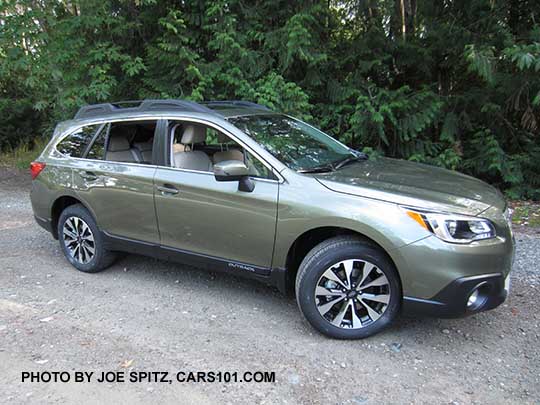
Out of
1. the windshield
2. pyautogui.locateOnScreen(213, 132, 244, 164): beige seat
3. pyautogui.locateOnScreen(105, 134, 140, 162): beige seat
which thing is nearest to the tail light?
pyautogui.locateOnScreen(105, 134, 140, 162): beige seat

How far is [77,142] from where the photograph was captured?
4883mm

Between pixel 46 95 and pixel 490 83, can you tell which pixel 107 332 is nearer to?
pixel 490 83

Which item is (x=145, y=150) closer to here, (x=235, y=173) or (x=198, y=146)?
(x=198, y=146)

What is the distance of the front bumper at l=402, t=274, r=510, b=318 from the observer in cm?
307

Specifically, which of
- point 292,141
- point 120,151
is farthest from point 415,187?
point 120,151

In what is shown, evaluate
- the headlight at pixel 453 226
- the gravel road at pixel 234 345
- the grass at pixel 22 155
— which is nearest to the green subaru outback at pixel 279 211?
the headlight at pixel 453 226

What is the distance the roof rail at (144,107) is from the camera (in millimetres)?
4254

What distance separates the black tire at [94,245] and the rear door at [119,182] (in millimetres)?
153

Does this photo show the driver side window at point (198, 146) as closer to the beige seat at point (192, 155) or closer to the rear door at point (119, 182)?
the beige seat at point (192, 155)

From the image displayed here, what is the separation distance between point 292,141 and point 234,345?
6.15 feet

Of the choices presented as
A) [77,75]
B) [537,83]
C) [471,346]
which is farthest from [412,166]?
[77,75]

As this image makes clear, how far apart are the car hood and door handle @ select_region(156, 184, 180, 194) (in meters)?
1.28

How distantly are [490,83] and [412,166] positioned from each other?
137 inches

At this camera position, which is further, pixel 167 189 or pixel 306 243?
pixel 167 189
